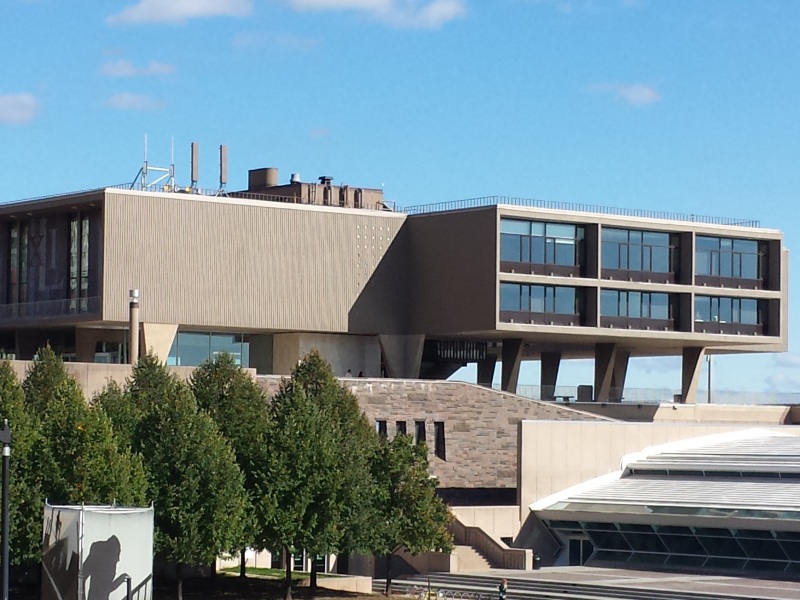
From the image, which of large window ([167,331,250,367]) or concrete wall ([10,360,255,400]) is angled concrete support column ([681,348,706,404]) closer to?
large window ([167,331,250,367])

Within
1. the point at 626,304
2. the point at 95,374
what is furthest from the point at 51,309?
the point at 626,304

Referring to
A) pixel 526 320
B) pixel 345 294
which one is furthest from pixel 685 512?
pixel 345 294

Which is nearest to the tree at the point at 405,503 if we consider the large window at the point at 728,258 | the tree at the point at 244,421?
the tree at the point at 244,421

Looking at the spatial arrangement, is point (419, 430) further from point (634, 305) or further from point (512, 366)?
point (634, 305)

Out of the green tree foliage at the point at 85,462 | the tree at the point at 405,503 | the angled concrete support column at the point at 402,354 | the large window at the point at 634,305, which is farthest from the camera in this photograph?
the angled concrete support column at the point at 402,354

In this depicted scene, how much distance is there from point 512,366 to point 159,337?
2137 cm

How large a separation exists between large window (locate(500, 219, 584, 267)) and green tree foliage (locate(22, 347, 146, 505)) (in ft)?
131

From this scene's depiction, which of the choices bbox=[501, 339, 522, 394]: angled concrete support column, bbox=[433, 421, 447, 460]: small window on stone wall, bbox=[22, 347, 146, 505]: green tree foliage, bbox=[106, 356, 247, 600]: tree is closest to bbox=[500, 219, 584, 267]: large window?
bbox=[501, 339, 522, 394]: angled concrete support column

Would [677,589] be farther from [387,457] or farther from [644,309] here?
[644,309]

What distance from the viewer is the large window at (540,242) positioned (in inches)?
3693

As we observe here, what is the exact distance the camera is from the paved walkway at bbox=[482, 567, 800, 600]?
225 ft

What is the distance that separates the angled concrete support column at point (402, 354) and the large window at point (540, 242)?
8.05m

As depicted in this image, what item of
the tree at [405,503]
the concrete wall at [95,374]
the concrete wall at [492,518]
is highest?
the concrete wall at [95,374]

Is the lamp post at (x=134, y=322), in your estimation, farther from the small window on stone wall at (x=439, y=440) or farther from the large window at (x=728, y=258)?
the large window at (x=728, y=258)
